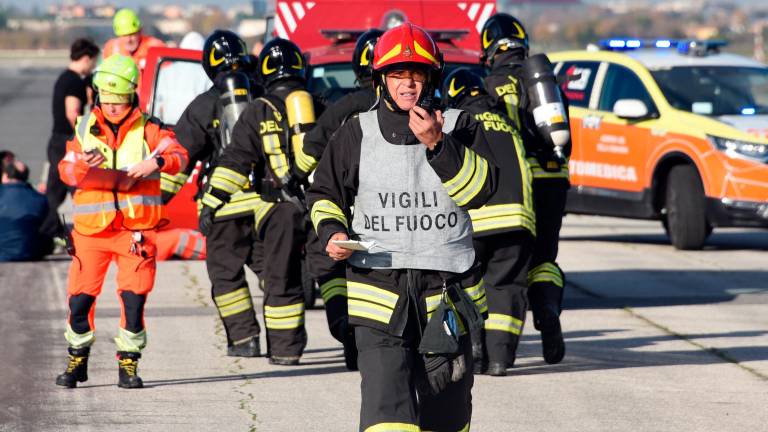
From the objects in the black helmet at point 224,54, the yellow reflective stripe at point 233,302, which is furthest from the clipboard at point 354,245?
the black helmet at point 224,54

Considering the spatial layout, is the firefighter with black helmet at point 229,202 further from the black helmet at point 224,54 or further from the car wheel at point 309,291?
the car wheel at point 309,291

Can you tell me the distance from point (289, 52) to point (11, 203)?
5.70 m

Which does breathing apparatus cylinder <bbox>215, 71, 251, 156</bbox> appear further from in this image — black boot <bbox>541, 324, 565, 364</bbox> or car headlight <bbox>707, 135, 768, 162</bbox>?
car headlight <bbox>707, 135, 768, 162</bbox>

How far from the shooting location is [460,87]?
931 cm

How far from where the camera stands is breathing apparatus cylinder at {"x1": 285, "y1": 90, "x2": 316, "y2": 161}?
9211 millimetres

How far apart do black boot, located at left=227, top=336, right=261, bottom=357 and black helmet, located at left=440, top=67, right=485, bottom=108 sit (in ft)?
6.07

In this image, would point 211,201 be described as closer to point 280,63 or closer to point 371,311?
point 280,63

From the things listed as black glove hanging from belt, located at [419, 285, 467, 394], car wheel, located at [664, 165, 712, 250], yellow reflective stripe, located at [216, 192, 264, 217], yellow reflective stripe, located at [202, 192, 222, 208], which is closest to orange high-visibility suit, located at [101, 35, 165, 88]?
car wheel, located at [664, 165, 712, 250]

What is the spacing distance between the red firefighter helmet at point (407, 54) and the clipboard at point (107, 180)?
111 inches

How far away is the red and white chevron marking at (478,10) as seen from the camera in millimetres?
15188

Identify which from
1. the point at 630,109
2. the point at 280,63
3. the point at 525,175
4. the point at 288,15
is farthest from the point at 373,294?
the point at 630,109

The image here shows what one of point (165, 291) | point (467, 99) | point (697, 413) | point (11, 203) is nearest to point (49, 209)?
point (11, 203)

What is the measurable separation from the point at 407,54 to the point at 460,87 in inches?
134

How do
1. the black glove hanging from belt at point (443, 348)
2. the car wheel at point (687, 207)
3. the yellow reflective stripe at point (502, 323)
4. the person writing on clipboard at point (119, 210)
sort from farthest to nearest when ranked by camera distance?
the car wheel at point (687, 207) < the yellow reflective stripe at point (502, 323) < the person writing on clipboard at point (119, 210) < the black glove hanging from belt at point (443, 348)
